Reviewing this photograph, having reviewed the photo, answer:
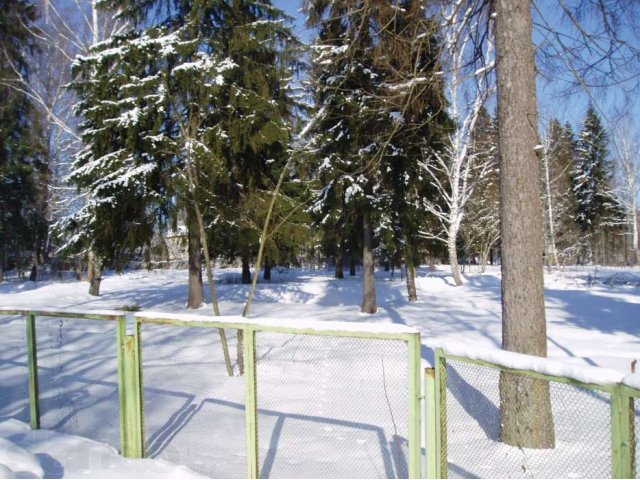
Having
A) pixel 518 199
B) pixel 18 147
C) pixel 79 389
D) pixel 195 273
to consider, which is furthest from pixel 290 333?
pixel 18 147

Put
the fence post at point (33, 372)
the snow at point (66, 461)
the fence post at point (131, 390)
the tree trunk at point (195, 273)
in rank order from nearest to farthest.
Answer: the snow at point (66, 461) < the fence post at point (131, 390) < the fence post at point (33, 372) < the tree trunk at point (195, 273)

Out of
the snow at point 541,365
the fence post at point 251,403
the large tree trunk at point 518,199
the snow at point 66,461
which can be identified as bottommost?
the snow at point 66,461

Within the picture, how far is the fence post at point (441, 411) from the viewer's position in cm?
304

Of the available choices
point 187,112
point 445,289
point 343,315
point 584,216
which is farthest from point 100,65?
point 584,216

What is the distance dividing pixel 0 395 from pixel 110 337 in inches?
127

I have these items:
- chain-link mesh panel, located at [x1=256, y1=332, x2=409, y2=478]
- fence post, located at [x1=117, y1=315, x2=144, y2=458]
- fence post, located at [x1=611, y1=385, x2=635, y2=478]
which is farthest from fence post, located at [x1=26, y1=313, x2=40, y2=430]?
fence post, located at [x1=611, y1=385, x2=635, y2=478]

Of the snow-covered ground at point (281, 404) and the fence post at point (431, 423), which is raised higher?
the fence post at point (431, 423)

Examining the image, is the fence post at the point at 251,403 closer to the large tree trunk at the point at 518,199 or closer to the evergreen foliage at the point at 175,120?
the large tree trunk at the point at 518,199

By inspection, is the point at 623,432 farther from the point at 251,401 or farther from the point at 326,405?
the point at 326,405

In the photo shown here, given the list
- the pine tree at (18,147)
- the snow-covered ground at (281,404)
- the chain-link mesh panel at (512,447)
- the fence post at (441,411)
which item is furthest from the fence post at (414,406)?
the pine tree at (18,147)

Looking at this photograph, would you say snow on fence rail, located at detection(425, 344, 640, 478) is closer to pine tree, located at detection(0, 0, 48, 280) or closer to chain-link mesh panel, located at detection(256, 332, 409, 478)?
chain-link mesh panel, located at detection(256, 332, 409, 478)

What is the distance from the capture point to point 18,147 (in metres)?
23.0

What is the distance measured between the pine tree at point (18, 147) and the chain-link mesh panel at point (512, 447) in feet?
65.6

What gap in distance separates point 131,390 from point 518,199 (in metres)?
4.02
